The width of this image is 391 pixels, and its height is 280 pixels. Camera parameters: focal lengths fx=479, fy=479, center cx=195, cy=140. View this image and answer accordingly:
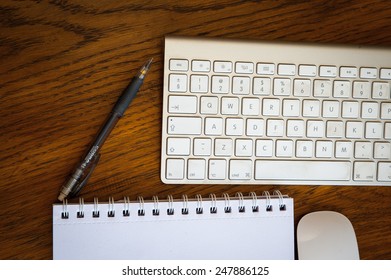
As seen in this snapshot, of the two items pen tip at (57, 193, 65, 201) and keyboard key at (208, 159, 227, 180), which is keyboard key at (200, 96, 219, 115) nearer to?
keyboard key at (208, 159, 227, 180)

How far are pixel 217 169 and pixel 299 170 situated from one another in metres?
0.12

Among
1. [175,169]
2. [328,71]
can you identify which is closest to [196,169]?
[175,169]

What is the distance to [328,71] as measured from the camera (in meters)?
0.68

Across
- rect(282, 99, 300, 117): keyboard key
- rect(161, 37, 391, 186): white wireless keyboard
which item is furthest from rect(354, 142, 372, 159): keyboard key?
rect(282, 99, 300, 117): keyboard key

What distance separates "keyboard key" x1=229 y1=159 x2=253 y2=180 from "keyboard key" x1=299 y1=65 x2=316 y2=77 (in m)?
0.15

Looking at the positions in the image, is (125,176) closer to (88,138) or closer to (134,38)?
(88,138)

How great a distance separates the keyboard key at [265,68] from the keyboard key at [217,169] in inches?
5.3

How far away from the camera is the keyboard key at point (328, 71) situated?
68 cm

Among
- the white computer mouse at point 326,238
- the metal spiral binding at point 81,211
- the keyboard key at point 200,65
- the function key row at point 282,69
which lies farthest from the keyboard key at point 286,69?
the metal spiral binding at point 81,211

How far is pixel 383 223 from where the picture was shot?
712 mm

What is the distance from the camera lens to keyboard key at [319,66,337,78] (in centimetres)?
68

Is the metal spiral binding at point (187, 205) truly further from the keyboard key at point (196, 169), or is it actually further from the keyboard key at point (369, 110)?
the keyboard key at point (369, 110)

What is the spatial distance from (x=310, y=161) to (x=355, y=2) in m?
0.24
